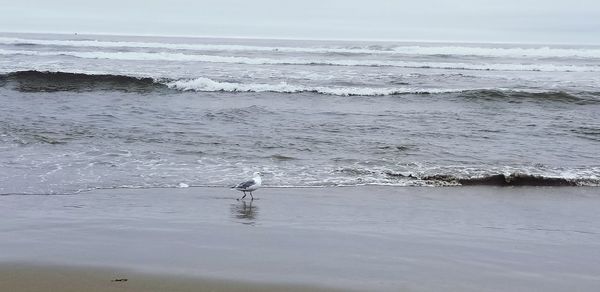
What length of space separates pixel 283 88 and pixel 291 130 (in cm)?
916

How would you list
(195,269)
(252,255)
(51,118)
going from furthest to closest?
(51,118)
(252,255)
(195,269)

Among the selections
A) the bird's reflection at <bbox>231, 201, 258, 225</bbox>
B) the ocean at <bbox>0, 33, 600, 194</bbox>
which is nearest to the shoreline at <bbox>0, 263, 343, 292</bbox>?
the bird's reflection at <bbox>231, 201, 258, 225</bbox>

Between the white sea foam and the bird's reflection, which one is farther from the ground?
the white sea foam

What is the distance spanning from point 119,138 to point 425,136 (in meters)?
6.51

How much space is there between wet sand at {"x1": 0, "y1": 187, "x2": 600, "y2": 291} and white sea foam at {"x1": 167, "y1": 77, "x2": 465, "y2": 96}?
14.0 m

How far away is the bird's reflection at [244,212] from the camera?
6.97 metres

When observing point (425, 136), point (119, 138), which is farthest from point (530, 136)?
point (119, 138)

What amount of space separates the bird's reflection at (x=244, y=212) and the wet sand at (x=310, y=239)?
0.05 ft

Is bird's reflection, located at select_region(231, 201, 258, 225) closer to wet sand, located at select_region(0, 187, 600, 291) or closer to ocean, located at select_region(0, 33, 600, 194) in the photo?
wet sand, located at select_region(0, 187, 600, 291)

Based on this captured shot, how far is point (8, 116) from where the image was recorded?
1505cm

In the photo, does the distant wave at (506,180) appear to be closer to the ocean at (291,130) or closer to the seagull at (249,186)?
the ocean at (291,130)

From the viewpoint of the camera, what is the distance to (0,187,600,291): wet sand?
5.00 metres

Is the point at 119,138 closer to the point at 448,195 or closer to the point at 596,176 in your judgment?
the point at 448,195

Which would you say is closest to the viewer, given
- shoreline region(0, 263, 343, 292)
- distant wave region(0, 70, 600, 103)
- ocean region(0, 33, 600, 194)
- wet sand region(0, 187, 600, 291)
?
shoreline region(0, 263, 343, 292)
